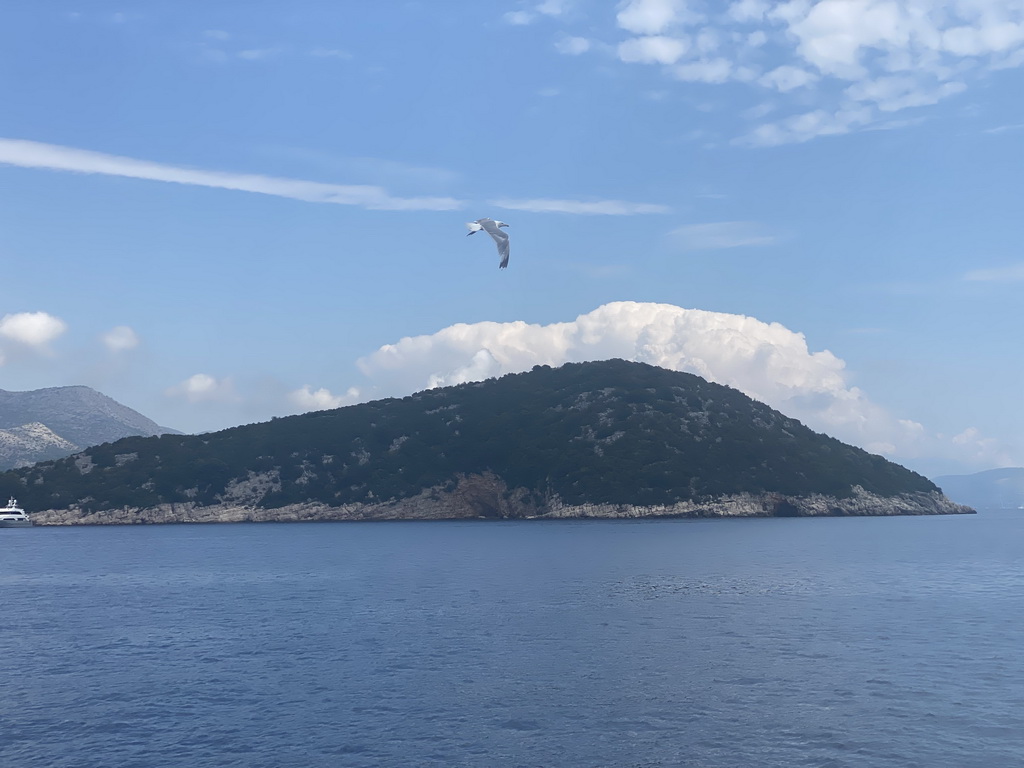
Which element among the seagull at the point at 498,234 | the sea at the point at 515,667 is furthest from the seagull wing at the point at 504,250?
the sea at the point at 515,667

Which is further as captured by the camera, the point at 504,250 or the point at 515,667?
the point at 515,667

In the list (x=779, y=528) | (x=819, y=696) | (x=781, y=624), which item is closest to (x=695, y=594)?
(x=781, y=624)

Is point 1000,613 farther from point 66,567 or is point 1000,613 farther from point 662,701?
point 66,567

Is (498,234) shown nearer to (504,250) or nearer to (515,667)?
(504,250)

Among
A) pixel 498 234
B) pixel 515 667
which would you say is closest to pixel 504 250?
pixel 498 234

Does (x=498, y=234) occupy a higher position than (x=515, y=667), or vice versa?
(x=498, y=234)

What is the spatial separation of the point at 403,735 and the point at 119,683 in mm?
18888

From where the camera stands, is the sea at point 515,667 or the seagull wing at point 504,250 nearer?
the sea at point 515,667

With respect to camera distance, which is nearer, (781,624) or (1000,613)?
(781,624)

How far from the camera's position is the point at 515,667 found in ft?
171

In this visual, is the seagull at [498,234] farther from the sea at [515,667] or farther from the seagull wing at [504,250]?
the sea at [515,667]

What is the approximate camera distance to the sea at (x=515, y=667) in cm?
3766

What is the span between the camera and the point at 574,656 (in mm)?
55312

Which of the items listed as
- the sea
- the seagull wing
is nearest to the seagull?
the seagull wing
